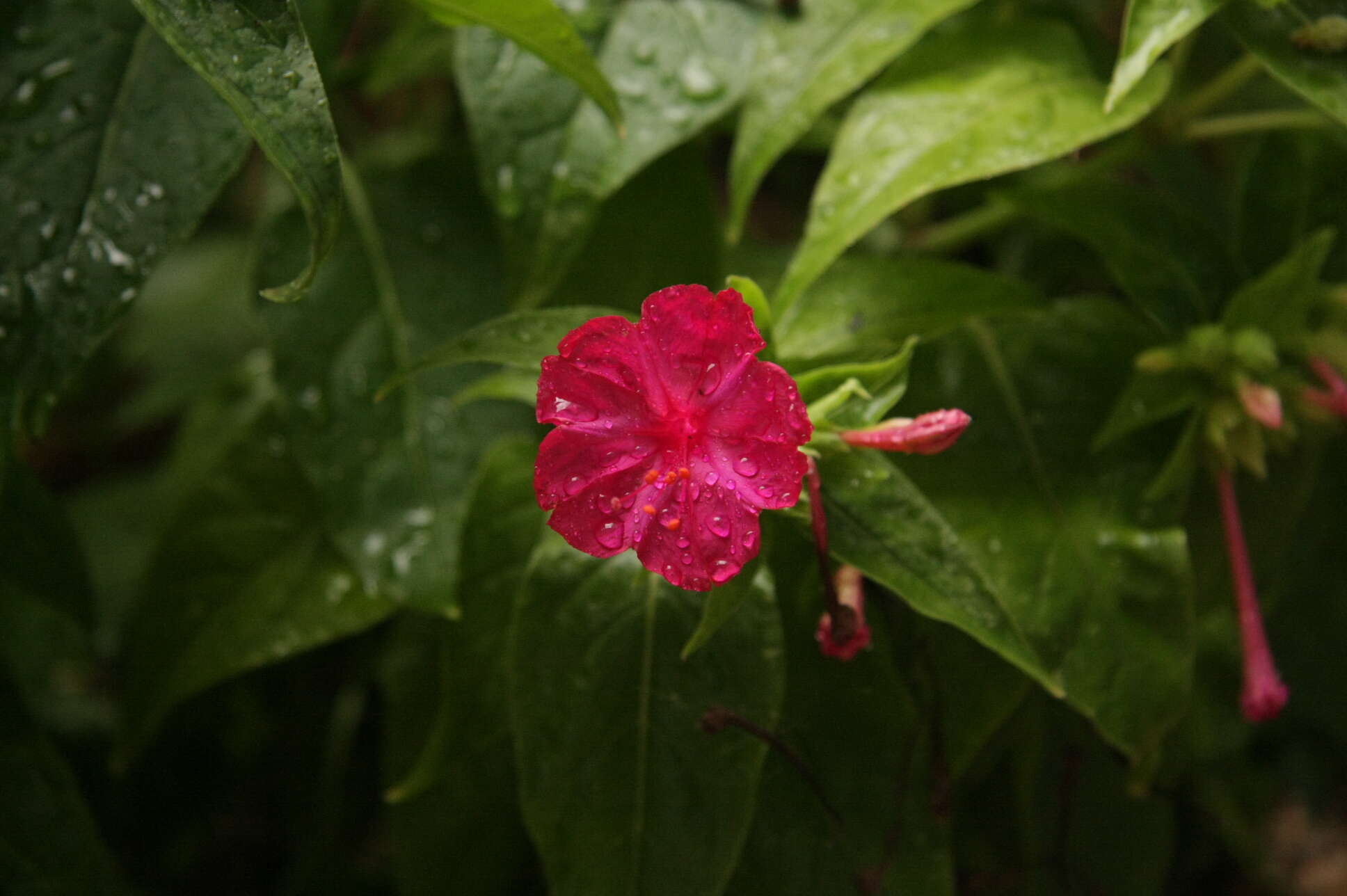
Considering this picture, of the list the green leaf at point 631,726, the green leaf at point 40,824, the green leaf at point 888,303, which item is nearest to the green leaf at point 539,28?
the green leaf at point 888,303

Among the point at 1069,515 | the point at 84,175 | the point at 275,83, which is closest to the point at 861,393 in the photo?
the point at 1069,515

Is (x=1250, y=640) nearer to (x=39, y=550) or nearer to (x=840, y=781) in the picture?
(x=840, y=781)

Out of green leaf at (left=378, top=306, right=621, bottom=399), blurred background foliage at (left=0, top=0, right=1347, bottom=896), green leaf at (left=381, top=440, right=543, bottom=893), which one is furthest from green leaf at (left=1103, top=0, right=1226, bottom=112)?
green leaf at (left=381, top=440, right=543, bottom=893)

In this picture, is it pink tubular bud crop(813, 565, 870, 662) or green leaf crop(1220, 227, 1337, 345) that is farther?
green leaf crop(1220, 227, 1337, 345)

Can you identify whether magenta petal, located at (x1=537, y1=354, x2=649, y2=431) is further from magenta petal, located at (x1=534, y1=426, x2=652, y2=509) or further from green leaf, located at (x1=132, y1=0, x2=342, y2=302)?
green leaf, located at (x1=132, y1=0, x2=342, y2=302)

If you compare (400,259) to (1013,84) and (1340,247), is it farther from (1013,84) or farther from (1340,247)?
(1340,247)
